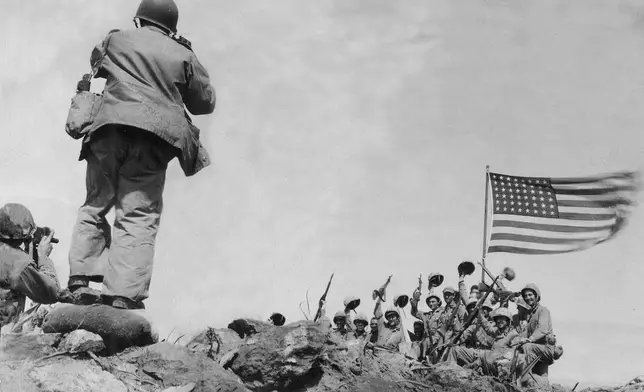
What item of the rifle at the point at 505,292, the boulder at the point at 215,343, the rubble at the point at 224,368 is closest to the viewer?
the rubble at the point at 224,368

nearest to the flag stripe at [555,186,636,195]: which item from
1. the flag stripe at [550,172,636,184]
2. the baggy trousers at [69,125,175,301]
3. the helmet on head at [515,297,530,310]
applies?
the flag stripe at [550,172,636,184]

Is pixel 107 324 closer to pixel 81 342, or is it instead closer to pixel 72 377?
pixel 81 342

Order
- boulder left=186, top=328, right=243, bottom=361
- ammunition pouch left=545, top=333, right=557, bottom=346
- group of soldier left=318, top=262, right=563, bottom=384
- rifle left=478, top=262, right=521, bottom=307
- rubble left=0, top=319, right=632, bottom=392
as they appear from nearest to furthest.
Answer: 1. rubble left=0, top=319, right=632, bottom=392
2. boulder left=186, top=328, right=243, bottom=361
3. group of soldier left=318, top=262, right=563, bottom=384
4. ammunition pouch left=545, top=333, right=557, bottom=346
5. rifle left=478, top=262, right=521, bottom=307

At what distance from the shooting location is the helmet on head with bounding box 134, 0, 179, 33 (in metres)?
5.98

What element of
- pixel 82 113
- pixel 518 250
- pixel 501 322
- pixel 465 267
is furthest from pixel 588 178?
pixel 82 113

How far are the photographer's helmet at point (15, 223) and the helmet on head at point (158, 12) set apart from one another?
1.54 m

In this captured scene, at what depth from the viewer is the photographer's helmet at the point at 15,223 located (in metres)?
5.32

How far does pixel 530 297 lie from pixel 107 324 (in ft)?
22.3

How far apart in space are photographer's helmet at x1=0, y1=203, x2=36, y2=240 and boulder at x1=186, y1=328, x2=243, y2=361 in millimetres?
1454

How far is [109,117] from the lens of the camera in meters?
5.58

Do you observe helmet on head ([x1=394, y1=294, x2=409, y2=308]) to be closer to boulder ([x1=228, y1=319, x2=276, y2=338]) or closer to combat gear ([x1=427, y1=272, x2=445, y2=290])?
combat gear ([x1=427, y1=272, x2=445, y2=290])

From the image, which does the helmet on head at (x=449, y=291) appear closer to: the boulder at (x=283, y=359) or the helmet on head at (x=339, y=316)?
the helmet on head at (x=339, y=316)

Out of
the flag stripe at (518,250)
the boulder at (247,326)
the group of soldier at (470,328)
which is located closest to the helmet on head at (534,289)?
the group of soldier at (470,328)

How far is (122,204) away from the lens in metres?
5.68
